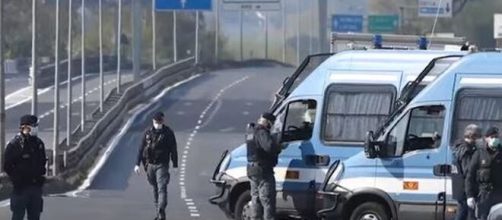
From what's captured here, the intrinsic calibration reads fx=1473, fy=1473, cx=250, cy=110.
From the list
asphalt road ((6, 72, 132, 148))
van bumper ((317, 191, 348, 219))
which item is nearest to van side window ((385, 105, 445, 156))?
van bumper ((317, 191, 348, 219))

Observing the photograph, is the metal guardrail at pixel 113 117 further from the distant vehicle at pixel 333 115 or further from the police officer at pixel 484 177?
the police officer at pixel 484 177

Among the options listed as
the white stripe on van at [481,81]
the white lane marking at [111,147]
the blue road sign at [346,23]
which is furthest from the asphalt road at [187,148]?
the white stripe on van at [481,81]

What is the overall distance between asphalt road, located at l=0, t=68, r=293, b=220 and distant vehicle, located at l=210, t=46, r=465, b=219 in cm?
340

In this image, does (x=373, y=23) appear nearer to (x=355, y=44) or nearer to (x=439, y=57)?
(x=355, y=44)

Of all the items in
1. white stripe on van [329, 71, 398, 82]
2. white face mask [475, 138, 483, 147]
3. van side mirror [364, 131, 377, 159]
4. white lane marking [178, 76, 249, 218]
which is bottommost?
white lane marking [178, 76, 249, 218]

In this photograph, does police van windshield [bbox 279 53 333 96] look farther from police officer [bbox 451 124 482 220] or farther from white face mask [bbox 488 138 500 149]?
white face mask [bbox 488 138 500 149]

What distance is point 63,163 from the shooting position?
4103 centimetres

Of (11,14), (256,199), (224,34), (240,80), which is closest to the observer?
(256,199)

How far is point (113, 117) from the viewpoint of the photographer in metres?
56.4

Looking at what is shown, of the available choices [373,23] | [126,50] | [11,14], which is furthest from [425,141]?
[126,50]

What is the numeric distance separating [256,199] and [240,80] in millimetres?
67801

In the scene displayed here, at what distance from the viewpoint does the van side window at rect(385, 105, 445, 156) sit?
59.3 ft

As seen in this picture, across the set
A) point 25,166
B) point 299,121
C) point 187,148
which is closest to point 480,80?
point 299,121

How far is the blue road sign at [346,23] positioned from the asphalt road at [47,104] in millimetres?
12614
